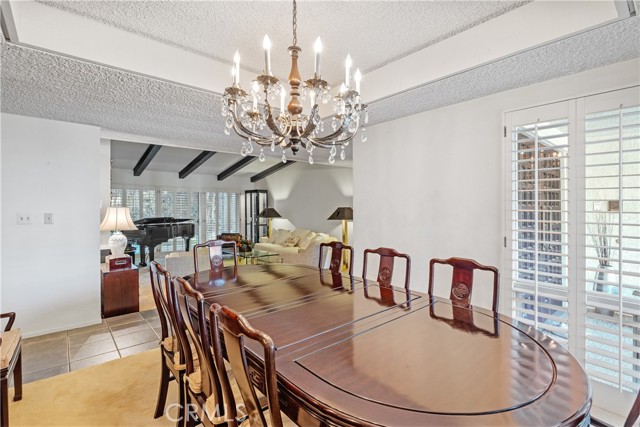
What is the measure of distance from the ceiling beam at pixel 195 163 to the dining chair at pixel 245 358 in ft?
22.9

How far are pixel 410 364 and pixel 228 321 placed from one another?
0.71 m

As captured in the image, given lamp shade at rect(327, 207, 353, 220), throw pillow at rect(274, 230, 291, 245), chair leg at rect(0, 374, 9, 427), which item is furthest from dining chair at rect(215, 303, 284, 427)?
throw pillow at rect(274, 230, 291, 245)

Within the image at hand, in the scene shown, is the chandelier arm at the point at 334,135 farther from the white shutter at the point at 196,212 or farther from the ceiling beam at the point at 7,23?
the white shutter at the point at 196,212

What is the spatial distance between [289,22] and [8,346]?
2854 mm

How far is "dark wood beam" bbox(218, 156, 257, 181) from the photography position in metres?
8.62

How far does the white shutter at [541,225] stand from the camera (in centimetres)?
230

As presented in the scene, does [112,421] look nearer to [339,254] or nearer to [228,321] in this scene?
[228,321]

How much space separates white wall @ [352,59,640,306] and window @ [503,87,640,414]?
0.40ft

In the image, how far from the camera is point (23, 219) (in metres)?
3.25

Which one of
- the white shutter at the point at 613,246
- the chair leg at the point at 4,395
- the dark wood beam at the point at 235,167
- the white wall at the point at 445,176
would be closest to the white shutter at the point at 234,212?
the dark wood beam at the point at 235,167

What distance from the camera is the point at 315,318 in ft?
5.51

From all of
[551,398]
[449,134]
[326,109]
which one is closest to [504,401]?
[551,398]

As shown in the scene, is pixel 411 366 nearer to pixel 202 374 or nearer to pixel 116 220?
pixel 202 374

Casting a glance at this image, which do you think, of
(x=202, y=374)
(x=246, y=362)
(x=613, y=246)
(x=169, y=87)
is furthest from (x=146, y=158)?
(x=613, y=246)
